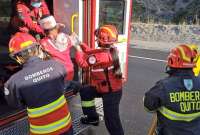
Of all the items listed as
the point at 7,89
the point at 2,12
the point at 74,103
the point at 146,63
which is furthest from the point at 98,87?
the point at 146,63

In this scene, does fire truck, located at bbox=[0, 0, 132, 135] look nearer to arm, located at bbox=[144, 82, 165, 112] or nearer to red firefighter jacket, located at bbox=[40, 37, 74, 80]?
red firefighter jacket, located at bbox=[40, 37, 74, 80]

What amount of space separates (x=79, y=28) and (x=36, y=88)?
2087 mm

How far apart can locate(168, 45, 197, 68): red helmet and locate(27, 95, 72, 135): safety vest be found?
3.44 feet

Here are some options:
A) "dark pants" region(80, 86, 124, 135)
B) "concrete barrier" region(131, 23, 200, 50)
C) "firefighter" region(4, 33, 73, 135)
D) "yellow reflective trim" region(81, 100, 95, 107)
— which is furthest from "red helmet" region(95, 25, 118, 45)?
"concrete barrier" region(131, 23, 200, 50)

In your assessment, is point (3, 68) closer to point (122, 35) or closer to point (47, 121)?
point (122, 35)

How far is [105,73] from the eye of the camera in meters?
4.60

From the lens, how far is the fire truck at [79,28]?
180 inches

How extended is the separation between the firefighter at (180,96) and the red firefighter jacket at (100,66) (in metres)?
1.27

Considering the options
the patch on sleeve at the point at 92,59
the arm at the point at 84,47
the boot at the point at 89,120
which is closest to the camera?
the patch on sleeve at the point at 92,59

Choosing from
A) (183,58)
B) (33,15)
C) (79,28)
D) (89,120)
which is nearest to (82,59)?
(79,28)

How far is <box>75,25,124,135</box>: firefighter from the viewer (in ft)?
15.0

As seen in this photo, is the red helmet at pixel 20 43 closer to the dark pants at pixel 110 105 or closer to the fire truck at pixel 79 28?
the fire truck at pixel 79 28

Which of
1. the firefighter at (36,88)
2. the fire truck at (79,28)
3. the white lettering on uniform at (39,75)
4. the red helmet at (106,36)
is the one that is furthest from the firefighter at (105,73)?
the white lettering on uniform at (39,75)

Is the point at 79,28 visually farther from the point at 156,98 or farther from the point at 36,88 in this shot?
the point at 156,98
